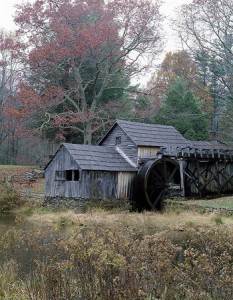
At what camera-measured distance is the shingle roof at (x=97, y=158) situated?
75.3ft

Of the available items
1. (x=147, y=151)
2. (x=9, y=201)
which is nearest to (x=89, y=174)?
(x=147, y=151)

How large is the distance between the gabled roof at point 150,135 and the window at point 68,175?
338cm

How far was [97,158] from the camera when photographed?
23703 mm

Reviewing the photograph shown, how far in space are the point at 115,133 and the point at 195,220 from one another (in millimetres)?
8966

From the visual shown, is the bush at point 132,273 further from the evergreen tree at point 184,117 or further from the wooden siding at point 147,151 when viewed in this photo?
the evergreen tree at point 184,117

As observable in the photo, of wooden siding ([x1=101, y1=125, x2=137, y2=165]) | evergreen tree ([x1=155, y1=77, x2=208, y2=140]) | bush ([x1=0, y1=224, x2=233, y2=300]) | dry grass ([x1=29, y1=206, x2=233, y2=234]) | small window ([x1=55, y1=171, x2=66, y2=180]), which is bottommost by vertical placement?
dry grass ([x1=29, y1=206, x2=233, y2=234])

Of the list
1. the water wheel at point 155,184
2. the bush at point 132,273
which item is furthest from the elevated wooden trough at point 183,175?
the bush at point 132,273

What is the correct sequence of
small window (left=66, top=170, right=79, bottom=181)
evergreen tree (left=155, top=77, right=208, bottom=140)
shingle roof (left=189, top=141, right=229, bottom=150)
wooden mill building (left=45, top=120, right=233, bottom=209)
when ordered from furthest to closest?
evergreen tree (left=155, top=77, right=208, bottom=140) < shingle roof (left=189, top=141, right=229, bottom=150) < small window (left=66, top=170, right=79, bottom=181) < wooden mill building (left=45, top=120, right=233, bottom=209)

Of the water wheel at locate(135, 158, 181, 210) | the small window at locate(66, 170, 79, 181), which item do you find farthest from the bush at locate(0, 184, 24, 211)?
the water wheel at locate(135, 158, 181, 210)

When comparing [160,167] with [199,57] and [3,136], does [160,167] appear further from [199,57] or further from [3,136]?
[3,136]

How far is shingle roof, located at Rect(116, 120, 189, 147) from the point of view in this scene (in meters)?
25.5

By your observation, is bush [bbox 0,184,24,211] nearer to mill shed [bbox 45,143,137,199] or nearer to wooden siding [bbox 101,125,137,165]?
mill shed [bbox 45,143,137,199]

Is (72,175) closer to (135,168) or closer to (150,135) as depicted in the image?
(135,168)

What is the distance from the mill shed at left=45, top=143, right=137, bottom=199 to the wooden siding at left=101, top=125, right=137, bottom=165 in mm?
440
